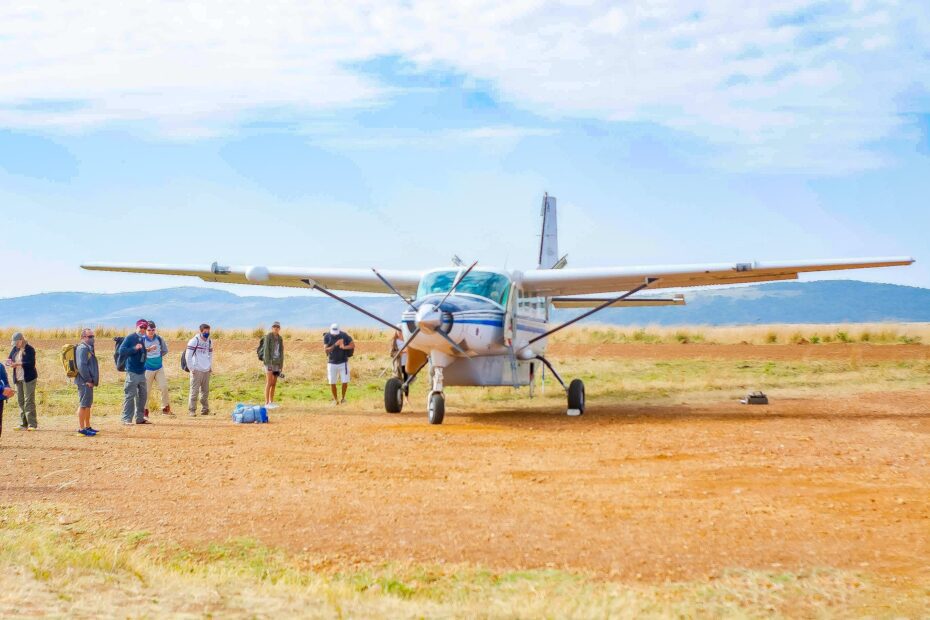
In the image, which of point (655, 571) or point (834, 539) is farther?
point (834, 539)

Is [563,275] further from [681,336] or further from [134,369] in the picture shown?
[681,336]

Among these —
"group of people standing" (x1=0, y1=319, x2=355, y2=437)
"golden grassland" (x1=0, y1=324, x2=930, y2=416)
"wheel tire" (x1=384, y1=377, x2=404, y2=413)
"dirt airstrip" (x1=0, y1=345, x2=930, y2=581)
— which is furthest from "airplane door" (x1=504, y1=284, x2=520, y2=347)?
"golden grassland" (x1=0, y1=324, x2=930, y2=416)

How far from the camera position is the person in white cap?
69.3 feet

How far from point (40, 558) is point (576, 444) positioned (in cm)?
872

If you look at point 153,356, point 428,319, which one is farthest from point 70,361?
point 428,319

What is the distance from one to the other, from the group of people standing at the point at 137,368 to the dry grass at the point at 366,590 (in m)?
7.30

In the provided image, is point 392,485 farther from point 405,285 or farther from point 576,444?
point 405,285

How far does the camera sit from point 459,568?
23.5ft

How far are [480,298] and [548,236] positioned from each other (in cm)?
961

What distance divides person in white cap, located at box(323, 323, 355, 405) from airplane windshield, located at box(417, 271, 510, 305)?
9.53 feet

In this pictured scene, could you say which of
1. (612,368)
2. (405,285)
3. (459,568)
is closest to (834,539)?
(459,568)

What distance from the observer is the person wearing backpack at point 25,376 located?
16094 mm

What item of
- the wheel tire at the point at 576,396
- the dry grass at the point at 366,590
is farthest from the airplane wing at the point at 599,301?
the dry grass at the point at 366,590

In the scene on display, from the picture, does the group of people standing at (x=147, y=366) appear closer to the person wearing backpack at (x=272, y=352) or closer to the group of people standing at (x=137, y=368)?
the group of people standing at (x=137, y=368)
